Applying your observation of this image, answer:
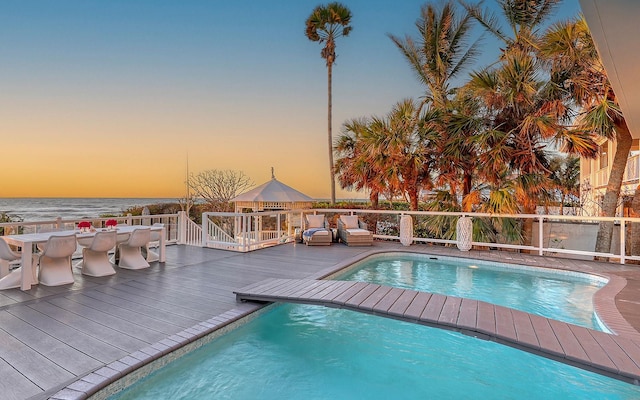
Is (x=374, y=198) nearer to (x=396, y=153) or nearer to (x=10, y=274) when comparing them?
(x=396, y=153)

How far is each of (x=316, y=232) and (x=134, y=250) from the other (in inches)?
172

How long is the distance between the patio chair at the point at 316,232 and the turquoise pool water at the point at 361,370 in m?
4.83

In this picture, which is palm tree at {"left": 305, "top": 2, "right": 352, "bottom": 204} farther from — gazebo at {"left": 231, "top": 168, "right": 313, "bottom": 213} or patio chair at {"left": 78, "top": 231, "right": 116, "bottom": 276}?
patio chair at {"left": 78, "top": 231, "right": 116, "bottom": 276}

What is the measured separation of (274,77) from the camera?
490 inches

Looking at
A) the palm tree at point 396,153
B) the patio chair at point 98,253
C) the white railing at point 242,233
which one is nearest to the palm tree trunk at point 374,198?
the palm tree at point 396,153

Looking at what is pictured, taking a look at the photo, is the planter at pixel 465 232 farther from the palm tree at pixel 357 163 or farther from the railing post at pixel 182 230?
the railing post at pixel 182 230

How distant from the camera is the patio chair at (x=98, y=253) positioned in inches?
206

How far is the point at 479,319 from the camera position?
332 cm

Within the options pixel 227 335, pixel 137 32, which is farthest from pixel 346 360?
pixel 137 32

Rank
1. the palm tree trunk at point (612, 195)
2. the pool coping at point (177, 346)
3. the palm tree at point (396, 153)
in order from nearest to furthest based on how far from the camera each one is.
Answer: the pool coping at point (177, 346) < the palm tree trunk at point (612, 195) < the palm tree at point (396, 153)

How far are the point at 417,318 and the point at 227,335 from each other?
203cm

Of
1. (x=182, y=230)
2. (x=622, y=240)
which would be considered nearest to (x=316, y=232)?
(x=182, y=230)

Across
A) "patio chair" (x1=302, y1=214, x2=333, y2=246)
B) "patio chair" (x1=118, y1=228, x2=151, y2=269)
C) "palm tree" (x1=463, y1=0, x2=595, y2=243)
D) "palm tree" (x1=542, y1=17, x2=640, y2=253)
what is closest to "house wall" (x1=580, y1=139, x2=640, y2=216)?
"palm tree" (x1=542, y1=17, x2=640, y2=253)

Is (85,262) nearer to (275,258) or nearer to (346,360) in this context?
(275,258)
